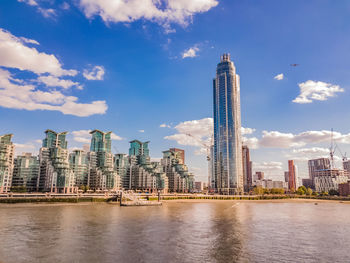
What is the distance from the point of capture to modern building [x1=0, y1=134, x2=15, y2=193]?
6351 inches

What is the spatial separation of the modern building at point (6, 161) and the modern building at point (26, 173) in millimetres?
14342

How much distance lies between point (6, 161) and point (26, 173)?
2968cm

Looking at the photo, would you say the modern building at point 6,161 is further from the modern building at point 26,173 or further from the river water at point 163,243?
the river water at point 163,243

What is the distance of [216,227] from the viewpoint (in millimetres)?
64812

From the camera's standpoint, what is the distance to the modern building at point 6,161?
161m

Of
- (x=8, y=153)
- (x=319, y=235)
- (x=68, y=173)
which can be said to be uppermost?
(x=8, y=153)

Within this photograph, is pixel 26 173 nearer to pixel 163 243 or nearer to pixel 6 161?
pixel 6 161

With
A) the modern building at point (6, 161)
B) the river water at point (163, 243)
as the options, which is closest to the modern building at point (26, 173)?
the modern building at point (6, 161)

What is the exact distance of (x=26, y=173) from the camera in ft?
639

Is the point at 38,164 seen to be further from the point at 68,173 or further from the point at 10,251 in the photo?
the point at 10,251

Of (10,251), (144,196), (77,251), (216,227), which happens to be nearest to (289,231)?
(216,227)

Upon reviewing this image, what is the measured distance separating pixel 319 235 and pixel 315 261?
23052 mm

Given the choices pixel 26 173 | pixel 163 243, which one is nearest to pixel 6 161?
pixel 26 173

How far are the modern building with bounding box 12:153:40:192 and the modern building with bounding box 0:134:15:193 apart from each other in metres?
14.3
